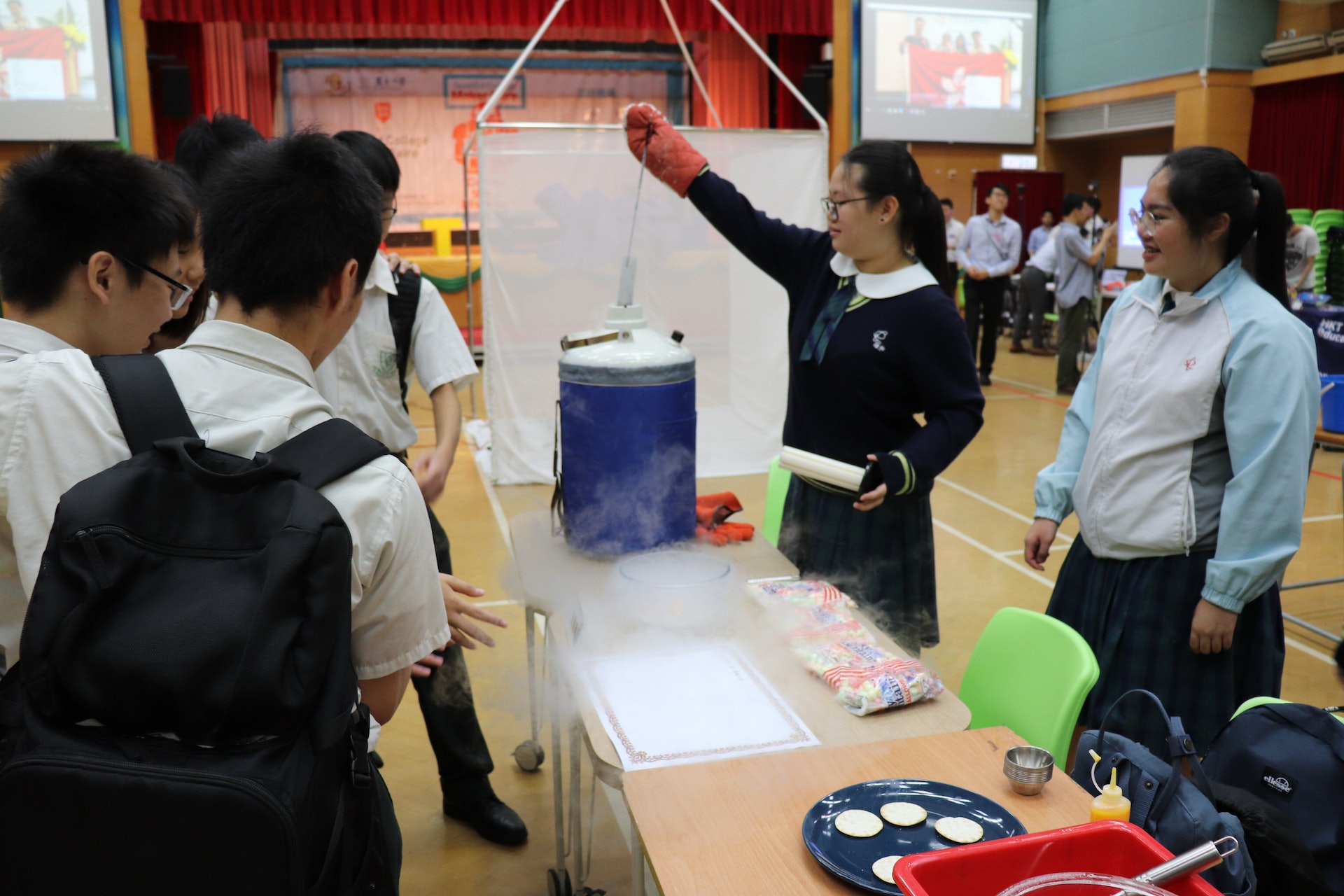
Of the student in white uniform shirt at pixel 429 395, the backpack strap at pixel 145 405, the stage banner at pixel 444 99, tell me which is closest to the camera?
the backpack strap at pixel 145 405

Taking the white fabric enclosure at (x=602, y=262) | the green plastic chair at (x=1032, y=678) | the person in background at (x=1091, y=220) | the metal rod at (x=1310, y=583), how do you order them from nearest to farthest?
1. the green plastic chair at (x=1032, y=678)
2. the metal rod at (x=1310, y=583)
3. the white fabric enclosure at (x=602, y=262)
4. the person in background at (x=1091, y=220)

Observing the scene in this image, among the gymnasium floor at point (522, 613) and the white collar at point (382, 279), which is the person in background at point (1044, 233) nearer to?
the gymnasium floor at point (522, 613)

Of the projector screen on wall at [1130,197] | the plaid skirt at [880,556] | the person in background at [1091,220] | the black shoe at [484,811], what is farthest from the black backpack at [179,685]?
the projector screen on wall at [1130,197]

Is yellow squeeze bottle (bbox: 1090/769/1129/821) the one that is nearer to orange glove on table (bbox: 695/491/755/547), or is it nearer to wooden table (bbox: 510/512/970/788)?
wooden table (bbox: 510/512/970/788)

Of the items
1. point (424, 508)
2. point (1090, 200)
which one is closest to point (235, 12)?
point (1090, 200)

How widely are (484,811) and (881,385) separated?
1.34 meters

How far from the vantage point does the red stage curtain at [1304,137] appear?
358 inches

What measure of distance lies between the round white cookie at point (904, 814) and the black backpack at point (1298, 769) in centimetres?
53

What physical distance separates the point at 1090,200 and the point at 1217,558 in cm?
771

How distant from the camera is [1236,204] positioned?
1760 mm

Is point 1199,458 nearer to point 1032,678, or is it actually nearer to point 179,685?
point 1032,678

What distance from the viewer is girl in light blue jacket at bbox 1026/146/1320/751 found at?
1.71 meters

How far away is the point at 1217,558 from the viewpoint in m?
1.75

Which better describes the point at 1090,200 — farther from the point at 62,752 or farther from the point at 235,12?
the point at 62,752
